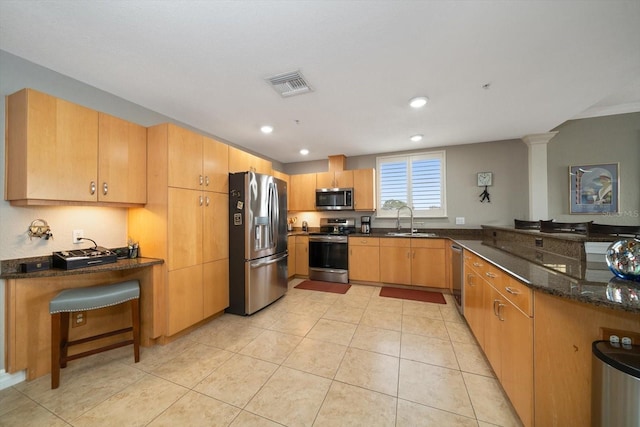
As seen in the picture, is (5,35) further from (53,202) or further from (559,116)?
(559,116)

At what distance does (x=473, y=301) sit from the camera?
7.25ft

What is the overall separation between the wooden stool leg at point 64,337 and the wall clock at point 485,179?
18.0 feet

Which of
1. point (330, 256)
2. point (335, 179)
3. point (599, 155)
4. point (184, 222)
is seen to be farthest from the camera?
point (335, 179)

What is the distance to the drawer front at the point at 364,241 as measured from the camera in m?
3.94

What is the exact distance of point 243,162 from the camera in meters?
3.10

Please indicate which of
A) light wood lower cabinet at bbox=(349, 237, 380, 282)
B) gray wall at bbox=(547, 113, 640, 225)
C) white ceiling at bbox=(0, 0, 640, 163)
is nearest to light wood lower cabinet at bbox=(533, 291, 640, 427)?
white ceiling at bbox=(0, 0, 640, 163)

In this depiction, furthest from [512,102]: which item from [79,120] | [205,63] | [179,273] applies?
[79,120]

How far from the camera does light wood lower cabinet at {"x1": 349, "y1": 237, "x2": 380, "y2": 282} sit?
393 cm

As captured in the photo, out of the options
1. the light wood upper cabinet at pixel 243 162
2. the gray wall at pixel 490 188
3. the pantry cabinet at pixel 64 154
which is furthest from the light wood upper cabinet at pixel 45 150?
the gray wall at pixel 490 188

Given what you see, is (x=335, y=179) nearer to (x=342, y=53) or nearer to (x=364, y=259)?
(x=364, y=259)

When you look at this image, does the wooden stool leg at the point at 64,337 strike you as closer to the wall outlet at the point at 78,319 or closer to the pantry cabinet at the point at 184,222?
the wall outlet at the point at 78,319

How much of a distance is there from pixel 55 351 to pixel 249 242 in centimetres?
169

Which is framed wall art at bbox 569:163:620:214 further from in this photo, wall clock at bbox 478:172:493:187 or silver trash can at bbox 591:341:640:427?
silver trash can at bbox 591:341:640:427

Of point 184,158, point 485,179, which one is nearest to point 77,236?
point 184,158
